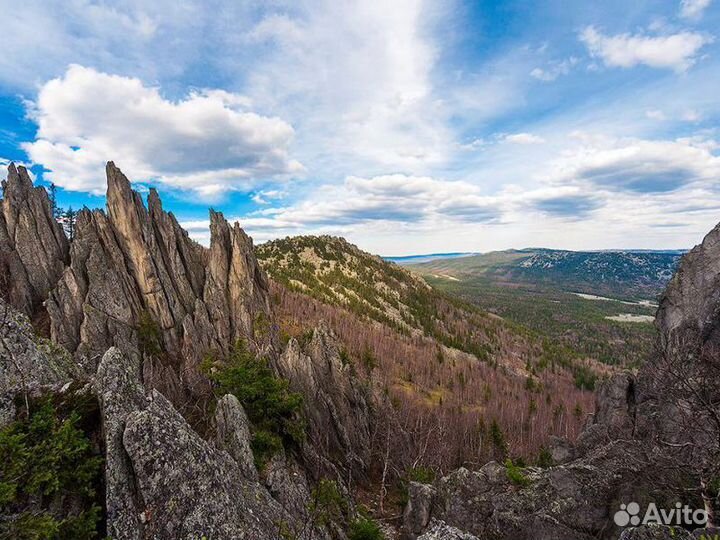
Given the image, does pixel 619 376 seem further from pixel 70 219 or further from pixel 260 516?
pixel 70 219

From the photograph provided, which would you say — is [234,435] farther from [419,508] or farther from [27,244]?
[27,244]

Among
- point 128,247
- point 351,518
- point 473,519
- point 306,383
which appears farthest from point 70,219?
point 473,519

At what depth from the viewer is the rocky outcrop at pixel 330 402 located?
134 feet

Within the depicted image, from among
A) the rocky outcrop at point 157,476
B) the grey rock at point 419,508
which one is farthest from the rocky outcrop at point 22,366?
the grey rock at point 419,508

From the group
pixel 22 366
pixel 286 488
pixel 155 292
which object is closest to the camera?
pixel 22 366

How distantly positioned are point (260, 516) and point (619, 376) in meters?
41.8

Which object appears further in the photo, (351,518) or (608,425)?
(608,425)

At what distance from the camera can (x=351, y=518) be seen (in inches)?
999

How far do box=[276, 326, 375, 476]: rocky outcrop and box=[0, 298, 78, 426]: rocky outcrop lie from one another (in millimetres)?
23481

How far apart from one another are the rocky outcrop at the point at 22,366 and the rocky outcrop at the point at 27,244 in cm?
4552

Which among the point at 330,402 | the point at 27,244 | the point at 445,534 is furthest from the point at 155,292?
the point at 445,534

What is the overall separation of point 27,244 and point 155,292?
59.8 ft

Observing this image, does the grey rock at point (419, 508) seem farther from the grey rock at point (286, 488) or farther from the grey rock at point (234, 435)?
the grey rock at point (234, 435)

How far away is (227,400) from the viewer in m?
23.8
